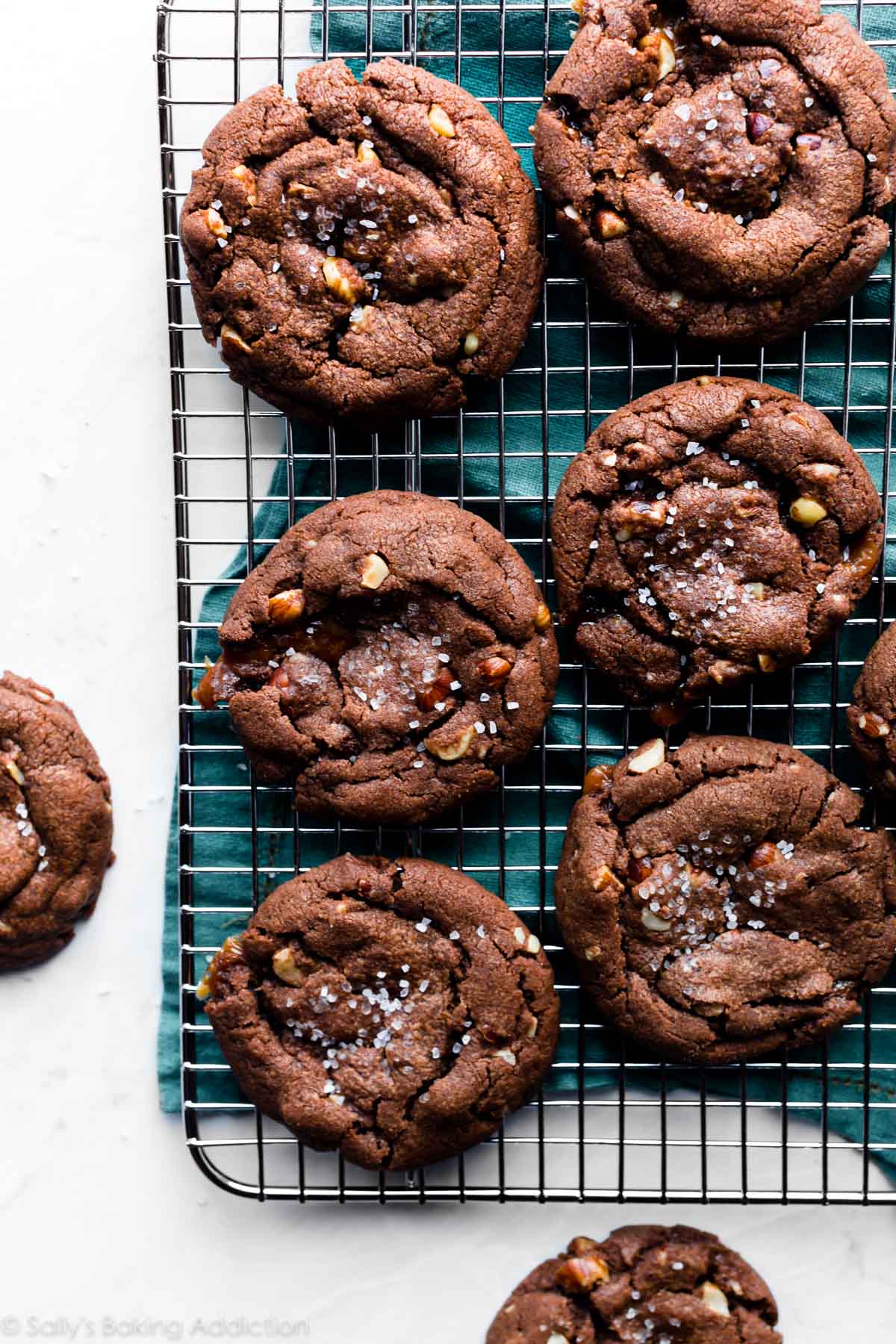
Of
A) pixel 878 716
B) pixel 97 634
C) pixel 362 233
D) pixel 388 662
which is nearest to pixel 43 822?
pixel 97 634

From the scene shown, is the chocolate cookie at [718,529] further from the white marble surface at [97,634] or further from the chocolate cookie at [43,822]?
the chocolate cookie at [43,822]

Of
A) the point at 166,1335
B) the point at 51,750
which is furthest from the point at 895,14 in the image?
the point at 166,1335

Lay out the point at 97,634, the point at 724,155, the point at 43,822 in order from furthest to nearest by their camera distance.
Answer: the point at 97,634
the point at 43,822
the point at 724,155

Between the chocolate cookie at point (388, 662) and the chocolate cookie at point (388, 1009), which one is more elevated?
→ the chocolate cookie at point (388, 662)

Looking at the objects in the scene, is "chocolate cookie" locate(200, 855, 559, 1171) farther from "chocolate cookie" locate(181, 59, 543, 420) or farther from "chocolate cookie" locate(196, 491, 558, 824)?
"chocolate cookie" locate(181, 59, 543, 420)

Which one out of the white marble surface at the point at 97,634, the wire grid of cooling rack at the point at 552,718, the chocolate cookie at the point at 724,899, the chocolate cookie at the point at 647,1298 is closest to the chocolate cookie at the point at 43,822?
the white marble surface at the point at 97,634

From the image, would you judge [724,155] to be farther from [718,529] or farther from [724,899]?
[724,899]

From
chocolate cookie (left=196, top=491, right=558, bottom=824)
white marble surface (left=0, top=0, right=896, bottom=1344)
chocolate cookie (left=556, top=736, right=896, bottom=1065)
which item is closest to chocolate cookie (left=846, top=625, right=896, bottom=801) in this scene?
chocolate cookie (left=556, top=736, right=896, bottom=1065)

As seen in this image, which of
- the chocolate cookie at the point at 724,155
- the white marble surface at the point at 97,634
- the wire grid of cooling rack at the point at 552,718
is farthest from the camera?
the white marble surface at the point at 97,634
